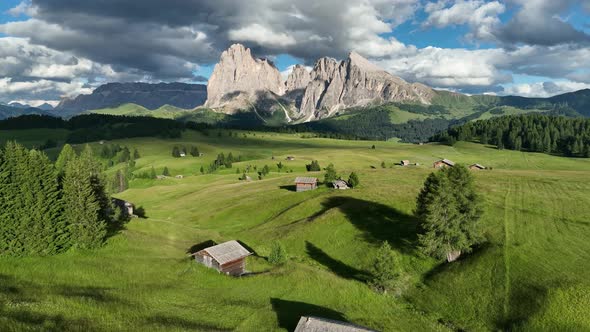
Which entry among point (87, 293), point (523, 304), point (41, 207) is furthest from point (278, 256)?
point (523, 304)

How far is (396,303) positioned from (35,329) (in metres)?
37.9

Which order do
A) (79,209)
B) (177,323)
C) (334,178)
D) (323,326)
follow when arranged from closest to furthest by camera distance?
1. (323,326)
2. (177,323)
3. (79,209)
4. (334,178)

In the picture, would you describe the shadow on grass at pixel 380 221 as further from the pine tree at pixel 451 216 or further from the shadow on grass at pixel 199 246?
the shadow on grass at pixel 199 246

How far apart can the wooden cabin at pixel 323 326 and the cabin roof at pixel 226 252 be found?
2079 centimetres

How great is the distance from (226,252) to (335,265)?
58.7ft

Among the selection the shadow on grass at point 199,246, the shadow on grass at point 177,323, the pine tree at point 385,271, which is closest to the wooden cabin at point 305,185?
the shadow on grass at point 199,246

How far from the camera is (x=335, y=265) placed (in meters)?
56.0

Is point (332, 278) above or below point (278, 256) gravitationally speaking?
below

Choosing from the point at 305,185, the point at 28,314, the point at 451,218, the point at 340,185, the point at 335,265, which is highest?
the point at 451,218

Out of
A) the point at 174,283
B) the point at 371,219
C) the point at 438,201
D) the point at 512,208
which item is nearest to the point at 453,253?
the point at 438,201

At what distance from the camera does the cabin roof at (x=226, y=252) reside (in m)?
47.8

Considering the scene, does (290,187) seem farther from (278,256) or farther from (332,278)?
(332,278)

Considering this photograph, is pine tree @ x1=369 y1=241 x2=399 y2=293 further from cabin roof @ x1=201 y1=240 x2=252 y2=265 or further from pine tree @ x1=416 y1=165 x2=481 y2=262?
cabin roof @ x1=201 y1=240 x2=252 y2=265

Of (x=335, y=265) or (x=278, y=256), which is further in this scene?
(x=335, y=265)
